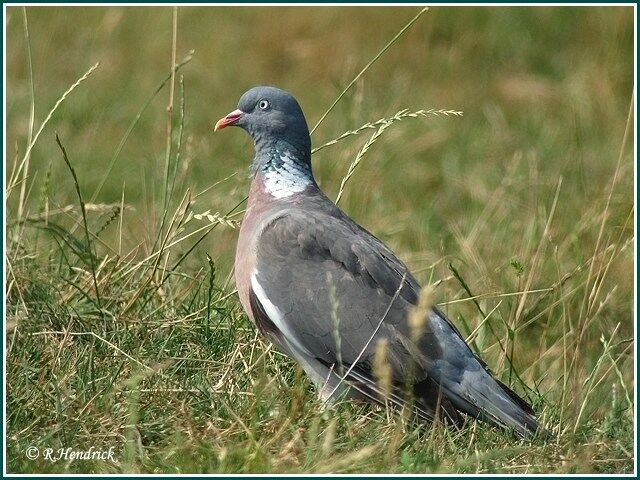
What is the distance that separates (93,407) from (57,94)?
5782mm

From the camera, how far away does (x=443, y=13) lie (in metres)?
10.6

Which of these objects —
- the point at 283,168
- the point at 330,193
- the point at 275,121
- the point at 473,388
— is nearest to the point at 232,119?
the point at 275,121

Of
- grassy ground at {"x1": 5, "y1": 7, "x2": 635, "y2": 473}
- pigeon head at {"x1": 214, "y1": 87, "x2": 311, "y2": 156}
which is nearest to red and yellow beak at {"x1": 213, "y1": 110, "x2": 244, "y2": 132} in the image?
pigeon head at {"x1": 214, "y1": 87, "x2": 311, "y2": 156}

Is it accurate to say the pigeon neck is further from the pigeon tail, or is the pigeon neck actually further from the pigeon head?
the pigeon tail

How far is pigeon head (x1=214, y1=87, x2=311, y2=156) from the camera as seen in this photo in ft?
17.7

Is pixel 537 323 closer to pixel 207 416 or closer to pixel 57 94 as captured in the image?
pixel 207 416

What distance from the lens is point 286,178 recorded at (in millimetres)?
5305

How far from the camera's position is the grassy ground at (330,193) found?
4.44 meters

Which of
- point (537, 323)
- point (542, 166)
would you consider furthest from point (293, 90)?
point (537, 323)

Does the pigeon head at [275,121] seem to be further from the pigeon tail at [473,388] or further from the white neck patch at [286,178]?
the pigeon tail at [473,388]

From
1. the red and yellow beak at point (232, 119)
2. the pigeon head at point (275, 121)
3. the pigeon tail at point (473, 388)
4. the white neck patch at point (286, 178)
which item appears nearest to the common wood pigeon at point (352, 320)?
the pigeon tail at point (473, 388)

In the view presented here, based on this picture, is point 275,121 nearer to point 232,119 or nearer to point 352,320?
point 232,119

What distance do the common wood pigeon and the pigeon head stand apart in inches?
14.4

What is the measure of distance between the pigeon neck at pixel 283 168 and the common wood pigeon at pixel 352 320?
129 mm
